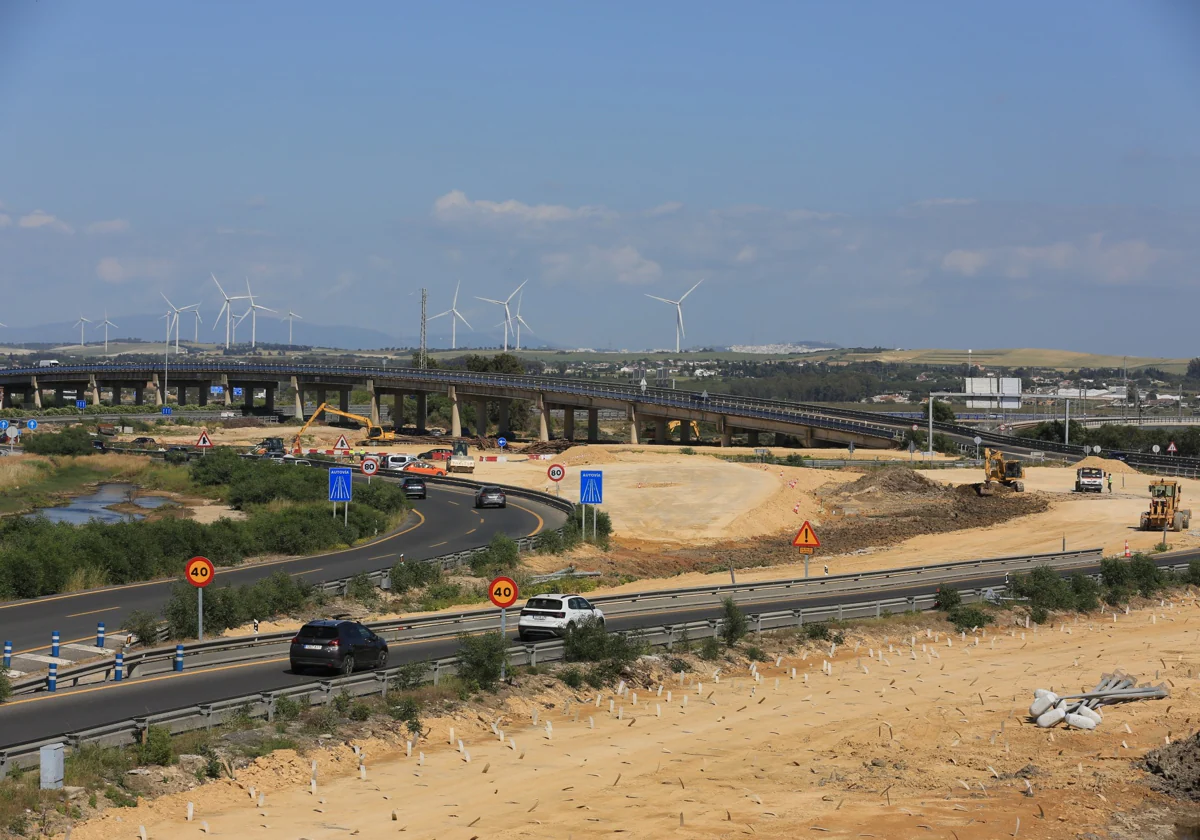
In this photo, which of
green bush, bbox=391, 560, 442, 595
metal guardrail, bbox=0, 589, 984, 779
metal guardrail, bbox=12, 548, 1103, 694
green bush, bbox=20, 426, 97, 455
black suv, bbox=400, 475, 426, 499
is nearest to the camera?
metal guardrail, bbox=0, 589, 984, 779

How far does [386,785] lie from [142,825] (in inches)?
204

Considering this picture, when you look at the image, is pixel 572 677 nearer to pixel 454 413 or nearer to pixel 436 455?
pixel 436 455

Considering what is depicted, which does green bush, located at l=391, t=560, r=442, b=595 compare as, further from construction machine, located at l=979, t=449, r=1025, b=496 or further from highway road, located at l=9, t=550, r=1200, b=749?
construction machine, located at l=979, t=449, r=1025, b=496

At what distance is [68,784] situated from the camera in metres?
22.3

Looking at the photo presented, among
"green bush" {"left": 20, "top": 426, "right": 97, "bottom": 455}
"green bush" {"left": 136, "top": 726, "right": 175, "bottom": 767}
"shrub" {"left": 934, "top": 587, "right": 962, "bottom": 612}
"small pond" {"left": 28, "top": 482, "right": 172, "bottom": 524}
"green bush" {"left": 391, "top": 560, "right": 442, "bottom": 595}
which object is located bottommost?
"small pond" {"left": 28, "top": 482, "right": 172, "bottom": 524}

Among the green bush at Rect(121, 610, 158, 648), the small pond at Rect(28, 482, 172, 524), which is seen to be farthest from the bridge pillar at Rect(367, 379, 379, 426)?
the green bush at Rect(121, 610, 158, 648)

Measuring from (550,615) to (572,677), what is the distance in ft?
14.6

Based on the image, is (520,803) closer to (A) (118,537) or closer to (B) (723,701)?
(B) (723,701)

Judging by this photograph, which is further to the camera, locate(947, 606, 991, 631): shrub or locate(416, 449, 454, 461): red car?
locate(416, 449, 454, 461): red car

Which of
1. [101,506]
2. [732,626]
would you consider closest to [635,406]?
[101,506]

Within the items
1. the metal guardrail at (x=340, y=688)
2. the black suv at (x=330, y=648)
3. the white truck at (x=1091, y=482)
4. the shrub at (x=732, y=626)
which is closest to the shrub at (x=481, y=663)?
the metal guardrail at (x=340, y=688)

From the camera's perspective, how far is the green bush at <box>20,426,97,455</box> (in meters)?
121

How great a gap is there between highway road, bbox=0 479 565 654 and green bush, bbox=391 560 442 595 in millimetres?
3324

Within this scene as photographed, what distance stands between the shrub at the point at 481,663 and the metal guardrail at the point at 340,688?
49 centimetres
